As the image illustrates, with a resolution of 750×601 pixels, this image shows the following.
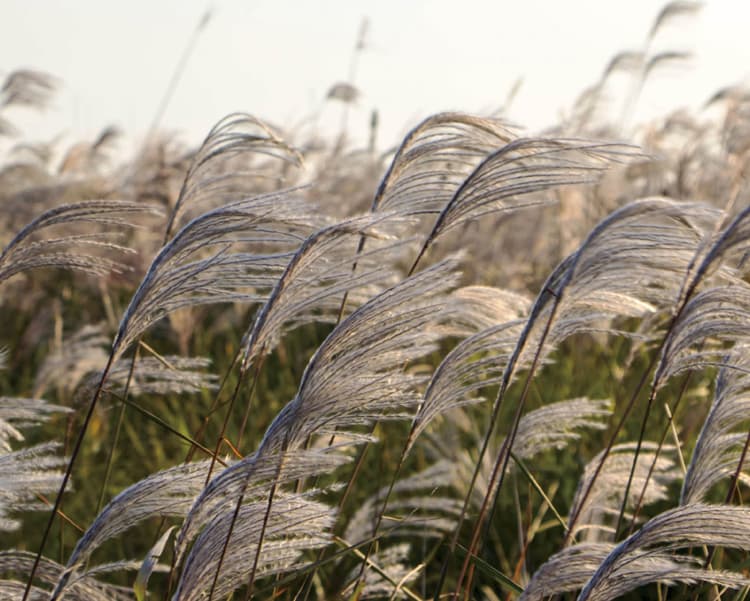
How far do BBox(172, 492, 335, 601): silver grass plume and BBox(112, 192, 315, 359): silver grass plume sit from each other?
1.08ft

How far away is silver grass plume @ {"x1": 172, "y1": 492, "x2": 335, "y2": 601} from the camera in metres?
1.66

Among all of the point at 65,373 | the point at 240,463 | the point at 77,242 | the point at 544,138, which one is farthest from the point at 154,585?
the point at 544,138

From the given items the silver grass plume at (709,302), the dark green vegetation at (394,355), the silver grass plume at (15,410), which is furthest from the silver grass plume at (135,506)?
the silver grass plume at (709,302)

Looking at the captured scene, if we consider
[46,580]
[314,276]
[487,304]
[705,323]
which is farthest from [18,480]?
[705,323]

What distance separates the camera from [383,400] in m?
1.65

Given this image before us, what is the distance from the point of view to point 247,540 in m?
1.72

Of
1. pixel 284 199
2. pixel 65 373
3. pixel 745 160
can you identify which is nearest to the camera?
pixel 284 199

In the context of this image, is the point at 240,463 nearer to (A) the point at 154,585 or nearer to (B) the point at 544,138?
(B) the point at 544,138

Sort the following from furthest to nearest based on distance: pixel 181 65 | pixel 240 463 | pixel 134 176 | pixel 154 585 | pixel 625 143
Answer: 1. pixel 134 176
2. pixel 181 65
3. pixel 154 585
4. pixel 625 143
5. pixel 240 463

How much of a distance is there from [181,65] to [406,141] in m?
3.72

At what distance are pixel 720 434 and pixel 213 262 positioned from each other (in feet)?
3.18

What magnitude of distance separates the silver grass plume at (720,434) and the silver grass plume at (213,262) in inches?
31.1

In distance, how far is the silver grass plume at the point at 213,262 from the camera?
5.64 ft

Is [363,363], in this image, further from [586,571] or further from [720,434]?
[720,434]
